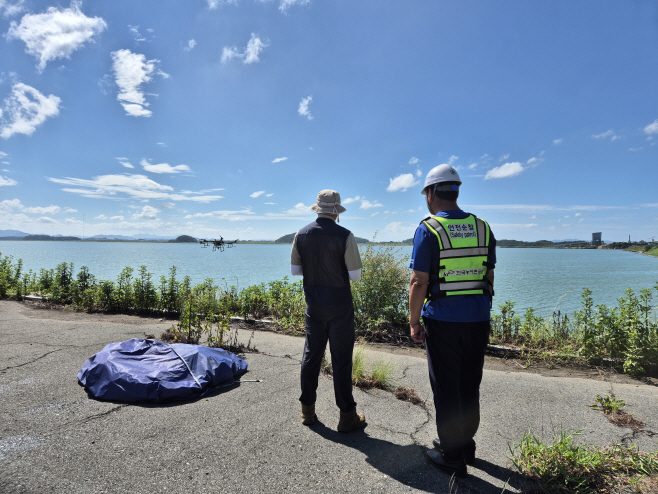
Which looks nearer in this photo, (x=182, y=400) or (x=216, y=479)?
(x=216, y=479)

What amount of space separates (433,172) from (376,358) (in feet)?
12.3

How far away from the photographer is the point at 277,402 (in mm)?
4023

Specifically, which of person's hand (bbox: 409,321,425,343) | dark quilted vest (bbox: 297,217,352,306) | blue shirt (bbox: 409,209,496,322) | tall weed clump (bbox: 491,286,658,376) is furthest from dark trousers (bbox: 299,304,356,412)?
tall weed clump (bbox: 491,286,658,376)

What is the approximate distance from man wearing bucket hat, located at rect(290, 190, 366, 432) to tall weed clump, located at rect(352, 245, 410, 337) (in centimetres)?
404

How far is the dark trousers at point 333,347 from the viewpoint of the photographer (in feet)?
11.1

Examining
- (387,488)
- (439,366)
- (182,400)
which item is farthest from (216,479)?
(439,366)

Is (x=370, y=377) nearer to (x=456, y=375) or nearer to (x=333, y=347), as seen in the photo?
(x=333, y=347)

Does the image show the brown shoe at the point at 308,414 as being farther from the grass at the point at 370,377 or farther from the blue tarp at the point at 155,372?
the blue tarp at the point at 155,372

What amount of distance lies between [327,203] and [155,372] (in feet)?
9.33

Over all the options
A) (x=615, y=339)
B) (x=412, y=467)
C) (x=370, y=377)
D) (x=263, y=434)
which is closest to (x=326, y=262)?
(x=263, y=434)

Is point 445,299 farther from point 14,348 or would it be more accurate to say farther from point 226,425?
point 14,348

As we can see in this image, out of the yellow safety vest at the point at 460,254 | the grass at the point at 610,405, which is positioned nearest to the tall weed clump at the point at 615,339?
the grass at the point at 610,405

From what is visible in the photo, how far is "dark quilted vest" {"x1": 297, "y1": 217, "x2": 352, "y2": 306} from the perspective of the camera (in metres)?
3.39

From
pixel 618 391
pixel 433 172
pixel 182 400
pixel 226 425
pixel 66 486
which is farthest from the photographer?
pixel 618 391
